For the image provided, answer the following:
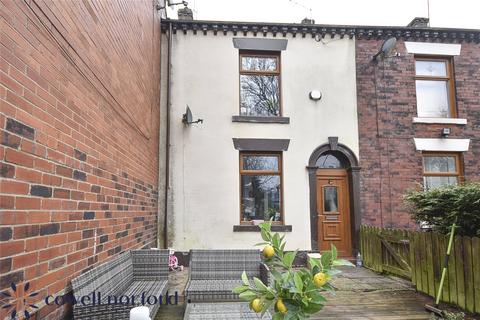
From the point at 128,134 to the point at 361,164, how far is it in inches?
206

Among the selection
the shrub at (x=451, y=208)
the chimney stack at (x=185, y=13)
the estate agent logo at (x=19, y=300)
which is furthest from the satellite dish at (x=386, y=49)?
the estate agent logo at (x=19, y=300)

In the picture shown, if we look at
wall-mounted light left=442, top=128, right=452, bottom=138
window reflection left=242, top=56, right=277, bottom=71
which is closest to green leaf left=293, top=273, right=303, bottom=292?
window reflection left=242, top=56, right=277, bottom=71

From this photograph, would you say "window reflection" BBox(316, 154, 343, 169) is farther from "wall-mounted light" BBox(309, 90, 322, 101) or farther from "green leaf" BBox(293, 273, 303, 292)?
"green leaf" BBox(293, 273, 303, 292)

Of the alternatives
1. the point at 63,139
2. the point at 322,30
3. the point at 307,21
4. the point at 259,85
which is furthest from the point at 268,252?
the point at 307,21

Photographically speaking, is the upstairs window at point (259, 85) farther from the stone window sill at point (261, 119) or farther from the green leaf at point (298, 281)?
the green leaf at point (298, 281)

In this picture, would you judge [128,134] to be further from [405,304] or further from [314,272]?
[405,304]

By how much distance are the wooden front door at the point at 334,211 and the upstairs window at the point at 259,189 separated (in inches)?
37.4

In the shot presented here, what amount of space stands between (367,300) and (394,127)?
14.5 feet

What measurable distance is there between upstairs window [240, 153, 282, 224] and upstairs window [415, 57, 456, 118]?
372 centimetres

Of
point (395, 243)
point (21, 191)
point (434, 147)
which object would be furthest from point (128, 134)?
point (434, 147)

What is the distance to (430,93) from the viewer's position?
8289mm

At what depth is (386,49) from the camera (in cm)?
762

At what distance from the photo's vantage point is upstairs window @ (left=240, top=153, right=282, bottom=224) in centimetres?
761

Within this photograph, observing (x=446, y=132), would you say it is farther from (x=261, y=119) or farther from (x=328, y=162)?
(x=261, y=119)
